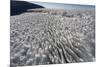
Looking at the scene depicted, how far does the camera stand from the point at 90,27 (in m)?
2.19

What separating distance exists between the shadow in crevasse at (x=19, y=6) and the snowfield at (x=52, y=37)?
0.04 metres

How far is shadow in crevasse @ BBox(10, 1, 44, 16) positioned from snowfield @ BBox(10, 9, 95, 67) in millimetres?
40

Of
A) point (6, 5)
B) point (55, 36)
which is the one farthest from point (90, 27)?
point (6, 5)

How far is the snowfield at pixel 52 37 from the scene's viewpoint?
186cm

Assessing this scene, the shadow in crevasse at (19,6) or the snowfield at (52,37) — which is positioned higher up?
the shadow in crevasse at (19,6)

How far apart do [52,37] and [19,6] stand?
0.52m

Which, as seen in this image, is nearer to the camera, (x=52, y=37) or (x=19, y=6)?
(x=19, y=6)

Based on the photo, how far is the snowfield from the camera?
1.86m

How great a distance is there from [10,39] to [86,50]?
0.94 metres

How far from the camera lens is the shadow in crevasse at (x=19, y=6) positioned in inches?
73.3

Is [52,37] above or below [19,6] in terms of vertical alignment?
below

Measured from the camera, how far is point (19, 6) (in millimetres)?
1902

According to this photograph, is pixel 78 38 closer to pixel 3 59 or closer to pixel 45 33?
pixel 45 33

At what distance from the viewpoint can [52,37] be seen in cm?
201
